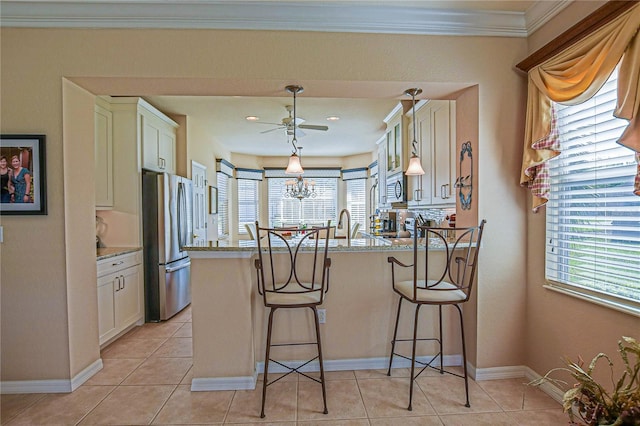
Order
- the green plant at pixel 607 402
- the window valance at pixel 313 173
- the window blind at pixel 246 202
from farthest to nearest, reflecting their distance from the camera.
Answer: the window valance at pixel 313 173
the window blind at pixel 246 202
the green plant at pixel 607 402

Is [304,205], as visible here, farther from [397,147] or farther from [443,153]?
[443,153]

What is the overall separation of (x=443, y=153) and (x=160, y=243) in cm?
313

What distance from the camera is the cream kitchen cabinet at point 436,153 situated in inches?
121

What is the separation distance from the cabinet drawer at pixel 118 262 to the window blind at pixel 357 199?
493 cm

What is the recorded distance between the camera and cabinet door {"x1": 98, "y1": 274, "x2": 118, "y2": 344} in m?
2.92

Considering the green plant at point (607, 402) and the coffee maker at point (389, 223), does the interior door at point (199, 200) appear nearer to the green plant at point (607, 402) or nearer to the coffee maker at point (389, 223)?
the coffee maker at point (389, 223)

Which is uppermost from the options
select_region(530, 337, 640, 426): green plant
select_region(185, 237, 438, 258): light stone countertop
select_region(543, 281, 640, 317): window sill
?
select_region(185, 237, 438, 258): light stone countertop

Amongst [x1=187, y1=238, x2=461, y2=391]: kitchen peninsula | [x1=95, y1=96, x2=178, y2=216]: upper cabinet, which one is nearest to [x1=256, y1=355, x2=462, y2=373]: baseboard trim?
[x1=187, y1=238, x2=461, y2=391]: kitchen peninsula

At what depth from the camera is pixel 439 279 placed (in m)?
2.54

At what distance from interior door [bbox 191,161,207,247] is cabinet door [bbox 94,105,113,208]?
1.14 m

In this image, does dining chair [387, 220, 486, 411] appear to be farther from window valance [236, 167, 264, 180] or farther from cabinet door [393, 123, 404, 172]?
window valance [236, 167, 264, 180]

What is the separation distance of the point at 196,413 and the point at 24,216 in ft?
5.71

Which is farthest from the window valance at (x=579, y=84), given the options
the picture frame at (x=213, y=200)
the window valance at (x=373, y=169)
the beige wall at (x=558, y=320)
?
the picture frame at (x=213, y=200)

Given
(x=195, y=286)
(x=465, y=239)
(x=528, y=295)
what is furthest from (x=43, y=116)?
(x=528, y=295)
